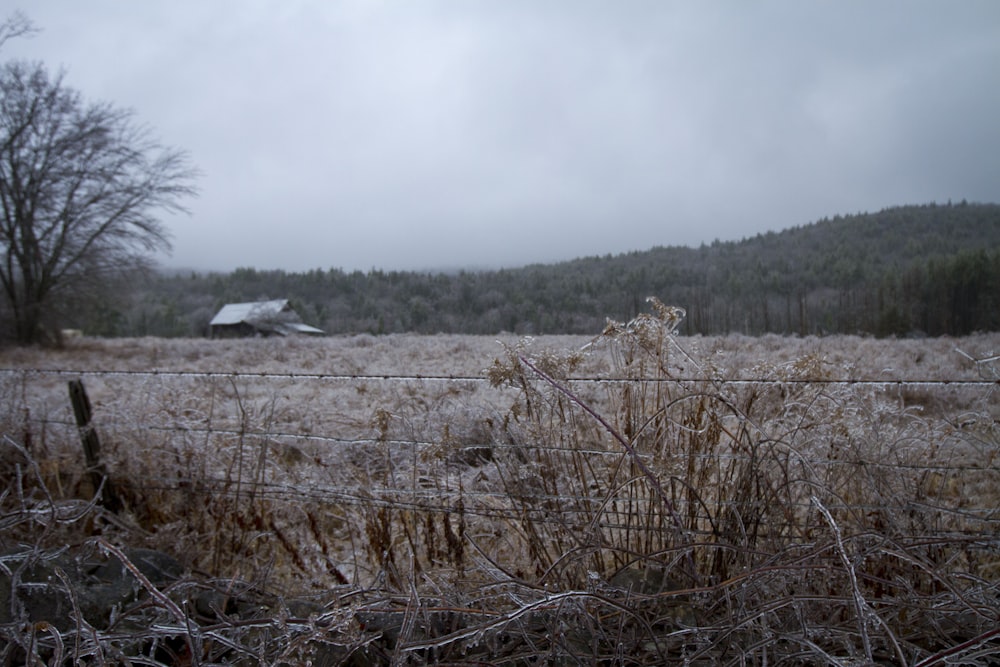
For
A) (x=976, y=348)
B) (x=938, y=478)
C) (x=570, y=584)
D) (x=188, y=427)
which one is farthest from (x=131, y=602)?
(x=976, y=348)

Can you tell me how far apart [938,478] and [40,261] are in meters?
22.7

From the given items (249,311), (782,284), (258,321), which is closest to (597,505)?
(782,284)

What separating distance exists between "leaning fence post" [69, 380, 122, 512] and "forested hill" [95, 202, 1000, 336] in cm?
309

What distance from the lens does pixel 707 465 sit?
2797 mm

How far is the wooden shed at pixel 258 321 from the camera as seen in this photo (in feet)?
41.8

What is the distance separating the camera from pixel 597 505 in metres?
2.78

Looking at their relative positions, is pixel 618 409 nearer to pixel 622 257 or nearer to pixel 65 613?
pixel 65 613

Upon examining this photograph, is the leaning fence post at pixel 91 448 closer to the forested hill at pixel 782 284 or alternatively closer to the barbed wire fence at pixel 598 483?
the barbed wire fence at pixel 598 483

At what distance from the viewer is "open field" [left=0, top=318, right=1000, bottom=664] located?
80.1 inches

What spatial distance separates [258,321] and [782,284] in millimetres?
12076

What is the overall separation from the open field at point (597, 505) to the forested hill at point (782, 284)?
1.72m

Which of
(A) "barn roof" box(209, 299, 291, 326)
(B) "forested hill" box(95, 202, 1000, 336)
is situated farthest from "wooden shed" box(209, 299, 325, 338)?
(B) "forested hill" box(95, 202, 1000, 336)

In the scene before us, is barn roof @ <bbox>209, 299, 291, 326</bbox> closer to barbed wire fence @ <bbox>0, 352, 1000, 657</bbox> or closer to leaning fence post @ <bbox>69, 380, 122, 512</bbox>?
leaning fence post @ <bbox>69, 380, 122, 512</bbox>

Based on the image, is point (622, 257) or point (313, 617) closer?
point (313, 617)
